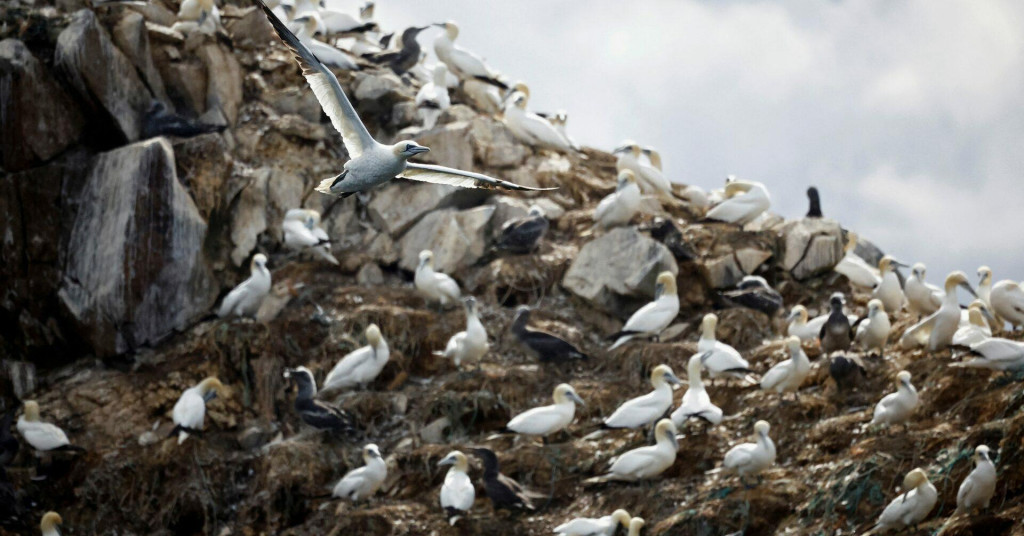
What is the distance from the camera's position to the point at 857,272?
56.9 feet

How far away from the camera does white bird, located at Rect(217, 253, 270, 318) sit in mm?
15992

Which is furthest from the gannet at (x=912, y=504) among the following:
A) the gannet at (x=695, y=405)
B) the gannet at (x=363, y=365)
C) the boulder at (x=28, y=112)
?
the boulder at (x=28, y=112)

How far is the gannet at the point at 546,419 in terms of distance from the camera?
1366 cm

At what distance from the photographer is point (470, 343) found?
594 inches

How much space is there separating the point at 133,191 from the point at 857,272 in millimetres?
9779

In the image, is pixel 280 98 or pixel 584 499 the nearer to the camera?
pixel 584 499

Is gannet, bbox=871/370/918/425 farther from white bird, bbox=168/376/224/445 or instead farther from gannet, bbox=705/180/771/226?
white bird, bbox=168/376/224/445

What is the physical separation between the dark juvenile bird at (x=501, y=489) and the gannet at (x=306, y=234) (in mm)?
5106

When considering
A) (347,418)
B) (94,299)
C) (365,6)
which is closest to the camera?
(347,418)

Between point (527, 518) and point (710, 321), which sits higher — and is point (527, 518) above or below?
below

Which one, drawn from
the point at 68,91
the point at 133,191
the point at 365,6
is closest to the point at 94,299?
the point at 133,191

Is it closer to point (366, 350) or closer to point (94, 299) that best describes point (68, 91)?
point (94, 299)

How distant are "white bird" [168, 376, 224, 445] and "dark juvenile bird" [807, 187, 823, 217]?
29.5ft

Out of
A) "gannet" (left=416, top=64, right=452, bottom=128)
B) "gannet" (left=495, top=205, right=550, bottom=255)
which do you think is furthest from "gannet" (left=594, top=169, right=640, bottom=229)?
"gannet" (left=416, top=64, right=452, bottom=128)
